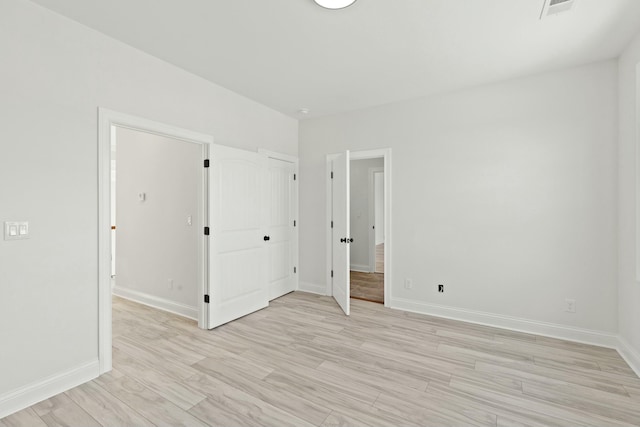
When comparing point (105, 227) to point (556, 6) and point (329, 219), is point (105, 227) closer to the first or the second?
point (329, 219)

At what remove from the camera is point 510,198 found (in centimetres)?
332

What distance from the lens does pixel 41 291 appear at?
2.11m

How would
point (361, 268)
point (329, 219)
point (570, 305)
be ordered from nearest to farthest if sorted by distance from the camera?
point (570, 305) < point (329, 219) < point (361, 268)

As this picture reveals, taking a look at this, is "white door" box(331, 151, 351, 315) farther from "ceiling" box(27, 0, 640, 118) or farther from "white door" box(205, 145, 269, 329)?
"ceiling" box(27, 0, 640, 118)

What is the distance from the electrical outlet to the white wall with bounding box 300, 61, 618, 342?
4cm

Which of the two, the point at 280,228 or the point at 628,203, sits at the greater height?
the point at 628,203

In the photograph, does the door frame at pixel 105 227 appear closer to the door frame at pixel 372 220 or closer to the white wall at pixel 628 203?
the white wall at pixel 628 203

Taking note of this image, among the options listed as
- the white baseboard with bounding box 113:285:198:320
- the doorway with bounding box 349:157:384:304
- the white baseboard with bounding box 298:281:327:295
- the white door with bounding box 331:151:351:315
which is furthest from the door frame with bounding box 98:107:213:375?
the doorway with bounding box 349:157:384:304

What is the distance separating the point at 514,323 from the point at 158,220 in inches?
175

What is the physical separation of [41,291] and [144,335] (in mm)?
1270

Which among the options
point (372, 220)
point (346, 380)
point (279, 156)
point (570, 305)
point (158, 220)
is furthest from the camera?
point (372, 220)

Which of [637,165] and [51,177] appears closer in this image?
[51,177]

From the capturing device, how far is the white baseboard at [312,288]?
4.64m

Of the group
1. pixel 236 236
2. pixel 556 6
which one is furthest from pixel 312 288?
pixel 556 6
